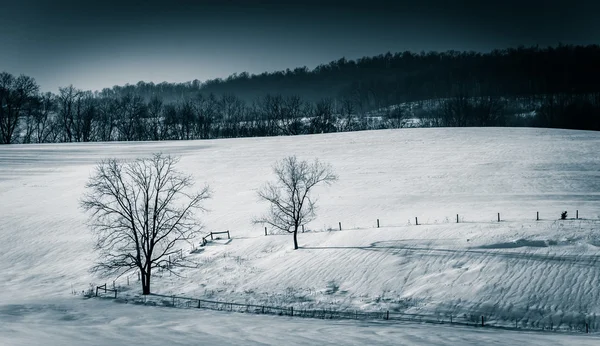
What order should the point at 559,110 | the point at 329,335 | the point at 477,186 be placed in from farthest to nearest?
the point at 559,110 → the point at 477,186 → the point at 329,335

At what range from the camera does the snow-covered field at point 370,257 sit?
2238 cm

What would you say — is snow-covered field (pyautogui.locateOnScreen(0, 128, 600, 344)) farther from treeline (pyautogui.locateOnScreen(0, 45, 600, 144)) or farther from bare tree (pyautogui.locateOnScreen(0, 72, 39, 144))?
treeline (pyautogui.locateOnScreen(0, 45, 600, 144))

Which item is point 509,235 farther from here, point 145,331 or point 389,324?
point 145,331

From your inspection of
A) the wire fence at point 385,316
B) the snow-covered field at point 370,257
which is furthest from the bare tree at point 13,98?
the wire fence at point 385,316

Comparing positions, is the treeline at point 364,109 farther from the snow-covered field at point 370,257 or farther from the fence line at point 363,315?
the fence line at point 363,315

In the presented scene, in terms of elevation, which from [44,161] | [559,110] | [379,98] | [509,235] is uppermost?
[379,98]

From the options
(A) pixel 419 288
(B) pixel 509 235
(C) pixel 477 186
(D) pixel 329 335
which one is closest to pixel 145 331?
(D) pixel 329 335

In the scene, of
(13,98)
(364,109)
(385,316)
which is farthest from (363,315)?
(364,109)

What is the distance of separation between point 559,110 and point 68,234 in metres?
108

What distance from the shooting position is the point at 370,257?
30.8 metres

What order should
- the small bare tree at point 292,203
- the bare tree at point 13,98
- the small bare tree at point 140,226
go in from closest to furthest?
the small bare tree at point 140,226 < the small bare tree at point 292,203 < the bare tree at point 13,98

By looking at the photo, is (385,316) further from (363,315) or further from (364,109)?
(364,109)

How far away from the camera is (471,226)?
109 feet

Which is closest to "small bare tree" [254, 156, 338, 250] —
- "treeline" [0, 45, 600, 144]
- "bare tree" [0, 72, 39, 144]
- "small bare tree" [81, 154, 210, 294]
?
"small bare tree" [81, 154, 210, 294]
